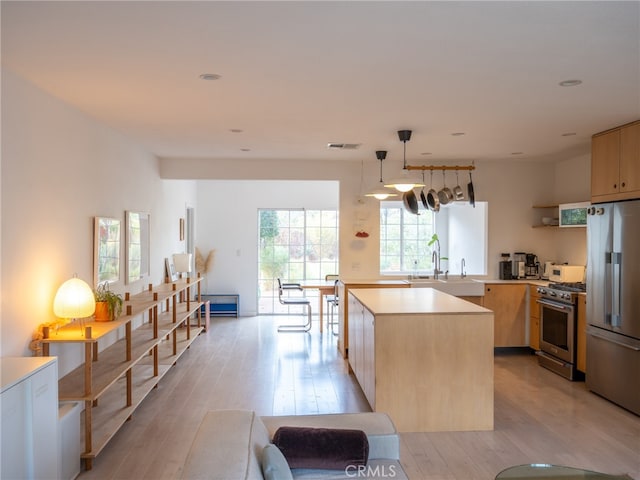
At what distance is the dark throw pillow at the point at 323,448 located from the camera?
2.15 meters

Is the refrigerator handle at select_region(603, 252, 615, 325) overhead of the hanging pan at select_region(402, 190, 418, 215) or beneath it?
beneath

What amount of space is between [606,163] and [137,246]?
4.66 m

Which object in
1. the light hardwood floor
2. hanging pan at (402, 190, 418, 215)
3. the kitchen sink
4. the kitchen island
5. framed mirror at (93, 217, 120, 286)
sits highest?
hanging pan at (402, 190, 418, 215)

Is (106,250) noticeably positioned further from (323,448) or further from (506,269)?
(506,269)

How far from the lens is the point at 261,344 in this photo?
22.3 ft

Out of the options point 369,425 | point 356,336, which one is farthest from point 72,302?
point 356,336

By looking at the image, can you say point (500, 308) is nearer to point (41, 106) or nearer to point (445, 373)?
point (445, 373)

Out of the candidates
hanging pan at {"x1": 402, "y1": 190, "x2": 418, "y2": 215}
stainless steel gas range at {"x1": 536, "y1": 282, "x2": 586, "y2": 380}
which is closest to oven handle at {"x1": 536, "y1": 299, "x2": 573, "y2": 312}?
stainless steel gas range at {"x1": 536, "y1": 282, "x2": 586, "y2": 380}

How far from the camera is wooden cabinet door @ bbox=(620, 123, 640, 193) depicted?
4.16 meters

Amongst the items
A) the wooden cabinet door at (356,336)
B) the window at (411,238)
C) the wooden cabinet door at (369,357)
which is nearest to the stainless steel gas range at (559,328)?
the wooden cabinet door at (356,336)

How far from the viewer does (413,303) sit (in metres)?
4.29

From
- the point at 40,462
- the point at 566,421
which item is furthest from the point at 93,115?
the point at 566,421

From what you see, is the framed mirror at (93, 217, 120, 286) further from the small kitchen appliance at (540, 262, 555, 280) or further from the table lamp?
the small kitchen appliance at (540, 262, 555, 280)

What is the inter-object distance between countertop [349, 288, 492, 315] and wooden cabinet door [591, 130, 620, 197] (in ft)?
5.48
